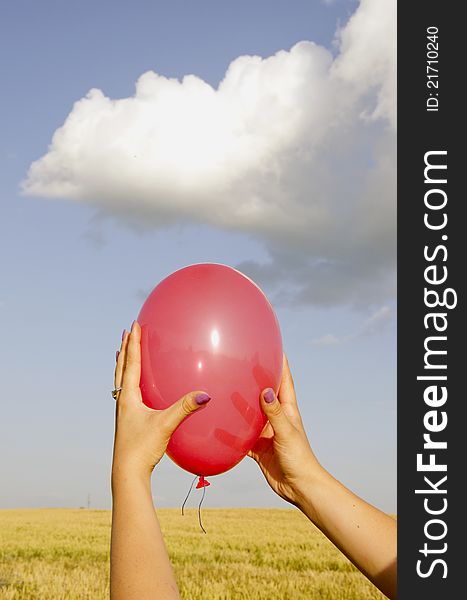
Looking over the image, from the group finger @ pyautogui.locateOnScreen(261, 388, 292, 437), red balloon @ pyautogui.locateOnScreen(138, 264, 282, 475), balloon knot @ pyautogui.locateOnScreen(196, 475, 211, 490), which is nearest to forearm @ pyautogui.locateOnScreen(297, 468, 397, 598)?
finger @ pyautogui.locateOnScreen(261, 388, 292, 437)

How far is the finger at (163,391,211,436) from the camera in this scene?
245 centimetres

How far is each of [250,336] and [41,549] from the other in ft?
48.4

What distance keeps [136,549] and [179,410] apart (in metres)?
0.49

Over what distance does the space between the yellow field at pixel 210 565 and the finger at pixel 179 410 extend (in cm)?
782

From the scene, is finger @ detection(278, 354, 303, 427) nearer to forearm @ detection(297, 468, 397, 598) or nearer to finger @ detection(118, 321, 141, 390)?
forearm @ detection(297, 468, 397, 598)

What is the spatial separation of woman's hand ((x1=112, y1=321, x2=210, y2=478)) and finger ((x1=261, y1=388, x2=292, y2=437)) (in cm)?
72

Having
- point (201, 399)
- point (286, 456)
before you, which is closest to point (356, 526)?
point (286, 456)

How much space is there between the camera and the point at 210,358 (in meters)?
3.39

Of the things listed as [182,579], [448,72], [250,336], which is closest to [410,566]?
[250,336]

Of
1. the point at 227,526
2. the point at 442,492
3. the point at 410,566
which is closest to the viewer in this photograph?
the point at 410,566

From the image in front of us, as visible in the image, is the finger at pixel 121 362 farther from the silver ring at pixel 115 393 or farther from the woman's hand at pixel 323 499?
the woman's hand at pixel 323 499

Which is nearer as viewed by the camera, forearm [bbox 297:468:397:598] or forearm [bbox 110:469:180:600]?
forearm [bbox 110:469:180:600]

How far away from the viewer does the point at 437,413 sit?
14.2 feet

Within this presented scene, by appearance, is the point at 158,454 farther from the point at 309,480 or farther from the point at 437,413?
the point at 437,413
